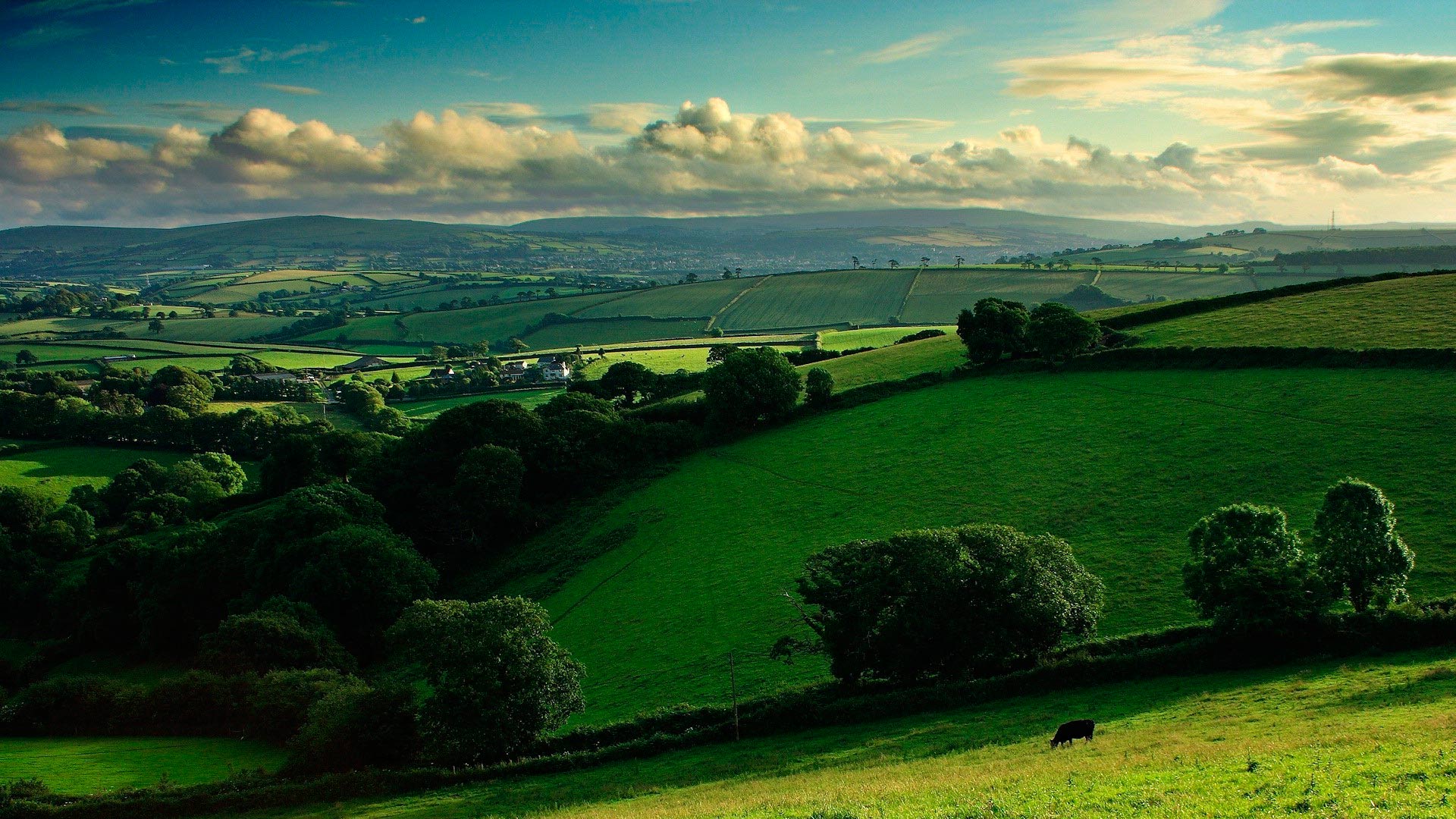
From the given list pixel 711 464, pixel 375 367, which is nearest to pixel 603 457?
pixel 711 464

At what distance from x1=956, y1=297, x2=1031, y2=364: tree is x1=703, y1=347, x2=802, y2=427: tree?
17.9m

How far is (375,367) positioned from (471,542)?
109 meters

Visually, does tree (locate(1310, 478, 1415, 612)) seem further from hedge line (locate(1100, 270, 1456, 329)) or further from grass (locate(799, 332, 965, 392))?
hedge line (locate(1100, 270, 1456, 329))

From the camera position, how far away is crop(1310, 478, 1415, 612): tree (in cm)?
3394

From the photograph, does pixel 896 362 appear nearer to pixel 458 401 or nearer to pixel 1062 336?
pixel 1062 336

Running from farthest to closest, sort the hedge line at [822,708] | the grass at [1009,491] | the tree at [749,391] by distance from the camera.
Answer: the tree at [749,391] → the grass at [1009,491] → the hedge line at [822,708]

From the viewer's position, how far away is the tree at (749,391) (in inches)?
3187

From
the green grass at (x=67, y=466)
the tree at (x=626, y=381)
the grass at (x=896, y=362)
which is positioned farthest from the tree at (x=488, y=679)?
the green grass at (x=67, y=466)

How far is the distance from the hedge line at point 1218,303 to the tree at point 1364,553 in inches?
2087

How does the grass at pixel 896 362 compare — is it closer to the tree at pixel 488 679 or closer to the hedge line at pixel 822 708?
the hedge line at pixel 822 708

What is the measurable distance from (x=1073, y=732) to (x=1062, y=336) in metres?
58.2

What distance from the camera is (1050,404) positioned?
70.8 meters

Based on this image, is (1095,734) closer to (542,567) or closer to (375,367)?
(542,567)

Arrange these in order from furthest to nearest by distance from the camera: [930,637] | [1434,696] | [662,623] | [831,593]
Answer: [662,623] → [831,593] → [930,637] → [1434,696]
